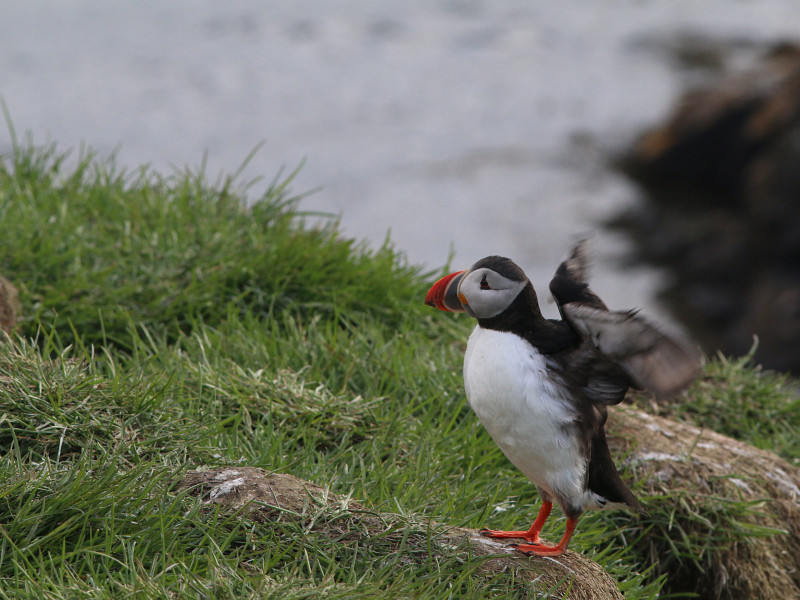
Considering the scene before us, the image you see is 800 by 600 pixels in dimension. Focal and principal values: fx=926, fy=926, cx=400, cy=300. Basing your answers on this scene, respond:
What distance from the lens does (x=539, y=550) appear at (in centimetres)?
270

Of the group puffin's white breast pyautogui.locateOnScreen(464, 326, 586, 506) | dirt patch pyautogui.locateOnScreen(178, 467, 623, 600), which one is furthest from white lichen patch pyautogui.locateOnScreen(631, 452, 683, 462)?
Result: puffin's white breast pyautogui.locateOnScreen(464, 326, 586, 506)

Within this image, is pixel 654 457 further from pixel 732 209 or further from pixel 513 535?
pixel 732 209

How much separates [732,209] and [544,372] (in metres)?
8.40

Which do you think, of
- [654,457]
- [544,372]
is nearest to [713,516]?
[654,457]

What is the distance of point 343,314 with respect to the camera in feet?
15.0

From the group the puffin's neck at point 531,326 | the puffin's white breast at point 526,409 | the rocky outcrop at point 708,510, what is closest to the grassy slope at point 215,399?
the rocky outcrop at point 708,510

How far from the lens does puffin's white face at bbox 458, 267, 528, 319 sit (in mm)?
2539

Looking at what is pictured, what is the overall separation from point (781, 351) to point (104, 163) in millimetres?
5932

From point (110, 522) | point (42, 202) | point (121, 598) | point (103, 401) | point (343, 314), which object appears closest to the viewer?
point (121, 598)

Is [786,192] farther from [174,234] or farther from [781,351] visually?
[174,234]

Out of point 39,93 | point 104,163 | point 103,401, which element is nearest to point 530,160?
point 39,93

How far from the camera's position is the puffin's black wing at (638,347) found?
2.25m

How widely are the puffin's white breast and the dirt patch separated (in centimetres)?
27

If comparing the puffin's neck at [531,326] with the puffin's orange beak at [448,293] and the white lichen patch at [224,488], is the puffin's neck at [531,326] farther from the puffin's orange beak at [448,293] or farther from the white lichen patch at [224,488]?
the white lichen patch at [224,488]
